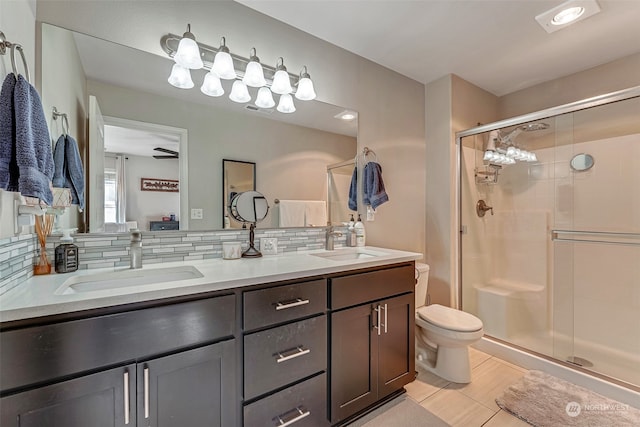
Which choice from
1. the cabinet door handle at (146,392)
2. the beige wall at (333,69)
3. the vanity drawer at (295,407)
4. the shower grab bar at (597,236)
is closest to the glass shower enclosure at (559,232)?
the shower grab bar at (597,236)

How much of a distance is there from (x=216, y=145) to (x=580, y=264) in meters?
2.91

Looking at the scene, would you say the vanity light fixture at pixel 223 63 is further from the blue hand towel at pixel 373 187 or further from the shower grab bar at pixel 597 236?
the shower grab bar at pixel 597 236

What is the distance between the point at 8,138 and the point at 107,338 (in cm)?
67

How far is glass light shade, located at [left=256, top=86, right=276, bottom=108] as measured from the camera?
171cm

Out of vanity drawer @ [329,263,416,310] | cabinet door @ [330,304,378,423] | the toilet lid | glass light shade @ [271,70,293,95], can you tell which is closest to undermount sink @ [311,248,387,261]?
vanity drawer @ [329,263,416,310]

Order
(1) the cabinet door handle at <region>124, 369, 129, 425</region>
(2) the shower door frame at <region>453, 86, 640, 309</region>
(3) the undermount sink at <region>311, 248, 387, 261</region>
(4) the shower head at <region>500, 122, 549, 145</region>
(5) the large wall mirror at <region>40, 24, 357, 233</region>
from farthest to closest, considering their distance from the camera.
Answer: (4) the shower head at <region>500, 122, 549, 145</region> → (2) the shower door frame at <region>453, 86, 640, 309</region> → (3) the undermount sink at <region>311, 248, 387, 261</region> → (5) the large wall mirror at <region>40, 24, 357, 233</region> → (1) the cabinet door handle at <region>124, 369, 129, 425</region>

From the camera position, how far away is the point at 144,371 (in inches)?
35.6

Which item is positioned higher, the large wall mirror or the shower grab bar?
the large wall mirror

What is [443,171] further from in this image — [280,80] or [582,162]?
[280,80]

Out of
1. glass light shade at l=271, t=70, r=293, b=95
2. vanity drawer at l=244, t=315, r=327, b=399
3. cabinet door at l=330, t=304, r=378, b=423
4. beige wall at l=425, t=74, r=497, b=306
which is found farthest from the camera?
beige wall at l=425, t=74, r=497, b=306

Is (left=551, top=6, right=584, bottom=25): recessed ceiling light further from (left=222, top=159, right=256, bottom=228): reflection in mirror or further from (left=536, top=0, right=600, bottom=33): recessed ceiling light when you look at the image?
(left=222, top=159, right=256, bottom=228): reflection in mirror

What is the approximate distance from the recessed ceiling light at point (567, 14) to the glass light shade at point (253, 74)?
173 cm

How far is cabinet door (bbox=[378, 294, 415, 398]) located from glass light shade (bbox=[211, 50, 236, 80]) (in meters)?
1.52

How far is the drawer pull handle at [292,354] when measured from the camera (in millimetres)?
1192
